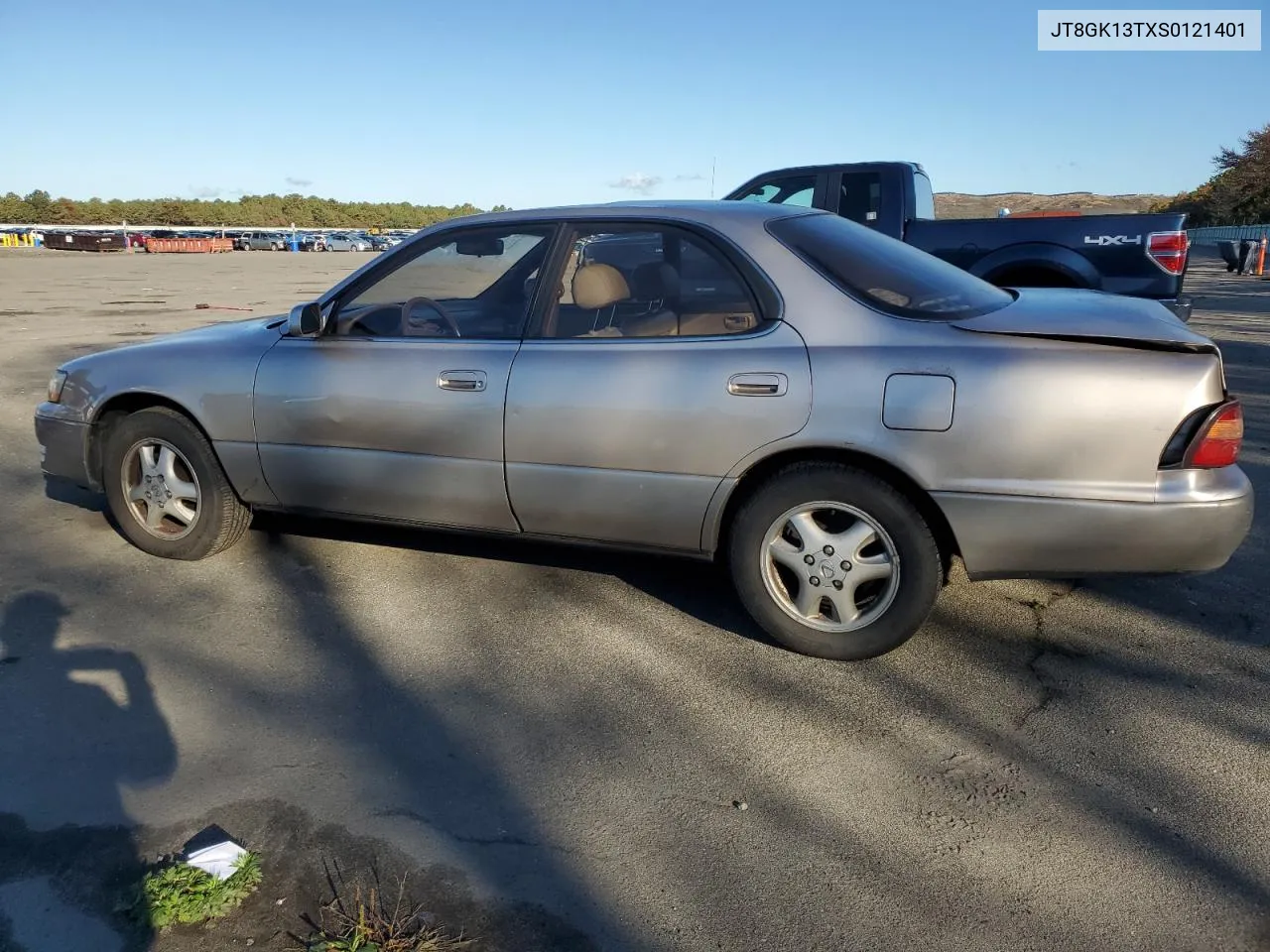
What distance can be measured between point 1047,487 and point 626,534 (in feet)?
4.97

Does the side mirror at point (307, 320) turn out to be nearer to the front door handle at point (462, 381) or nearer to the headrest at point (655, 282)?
the front door handle at point (462, 381)

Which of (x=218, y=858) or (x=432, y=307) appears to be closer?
(x=218, y=858)

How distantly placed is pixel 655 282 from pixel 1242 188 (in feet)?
193

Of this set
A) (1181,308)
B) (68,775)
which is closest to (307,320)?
(68,775)

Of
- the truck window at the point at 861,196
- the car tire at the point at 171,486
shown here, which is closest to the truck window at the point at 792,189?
the truck window at the point at 861,196

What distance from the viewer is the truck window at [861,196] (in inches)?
358

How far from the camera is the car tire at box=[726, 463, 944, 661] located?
11.3ft

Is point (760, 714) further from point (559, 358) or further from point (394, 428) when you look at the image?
point (394, 428)

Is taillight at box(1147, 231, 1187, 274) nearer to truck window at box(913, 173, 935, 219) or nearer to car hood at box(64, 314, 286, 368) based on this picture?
truck window at box(913, 173, 935, 219)

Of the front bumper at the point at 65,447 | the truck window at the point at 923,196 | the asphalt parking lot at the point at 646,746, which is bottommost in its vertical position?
the asphalt parking lot at the point at 646,746

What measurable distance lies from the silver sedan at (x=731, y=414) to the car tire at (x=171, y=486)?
15 millimetres

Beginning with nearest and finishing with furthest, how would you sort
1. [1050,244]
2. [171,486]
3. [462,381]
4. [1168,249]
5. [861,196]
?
[462,381] → [171,486] → [1168,249] → [1050,244] → [861,196]

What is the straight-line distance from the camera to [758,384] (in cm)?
350

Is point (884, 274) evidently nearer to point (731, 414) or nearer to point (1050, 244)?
point (731, 414)
